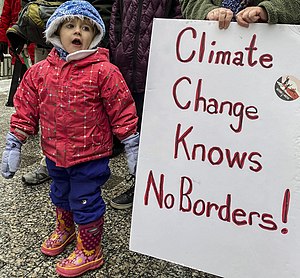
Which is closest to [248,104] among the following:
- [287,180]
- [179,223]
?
[287,180]

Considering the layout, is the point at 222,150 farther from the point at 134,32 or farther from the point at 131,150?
the point at 134,32

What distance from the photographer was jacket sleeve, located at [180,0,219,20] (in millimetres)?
1625

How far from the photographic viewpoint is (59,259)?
2166 mm

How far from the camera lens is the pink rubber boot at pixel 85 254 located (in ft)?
6.65

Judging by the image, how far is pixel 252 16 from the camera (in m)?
1.43

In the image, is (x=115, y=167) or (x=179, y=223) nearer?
(x=179, y=223)

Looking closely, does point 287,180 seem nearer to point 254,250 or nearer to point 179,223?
point 254,250

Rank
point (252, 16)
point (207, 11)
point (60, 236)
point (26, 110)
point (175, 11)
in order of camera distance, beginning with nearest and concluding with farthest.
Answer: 1. point (252, 16)
2. point (207, 11)
3. point (26, 110)
4. point (60, 236)
5. point (175, 11)

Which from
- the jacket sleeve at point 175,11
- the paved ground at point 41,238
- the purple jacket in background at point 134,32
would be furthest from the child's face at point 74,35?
the paved ground at point 41,238

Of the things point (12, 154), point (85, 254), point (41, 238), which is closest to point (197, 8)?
point (12, 154)

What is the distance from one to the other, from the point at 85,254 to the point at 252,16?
1.34 meters

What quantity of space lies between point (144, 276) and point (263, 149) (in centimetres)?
93

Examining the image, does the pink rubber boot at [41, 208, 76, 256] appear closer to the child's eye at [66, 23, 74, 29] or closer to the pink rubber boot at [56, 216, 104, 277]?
the pink rubber boot at [56, 216, 104, 277]

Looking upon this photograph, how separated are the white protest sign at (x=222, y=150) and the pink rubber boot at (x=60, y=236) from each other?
682 mm
